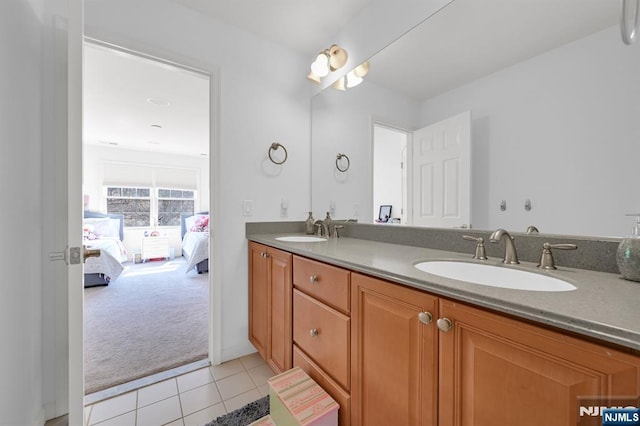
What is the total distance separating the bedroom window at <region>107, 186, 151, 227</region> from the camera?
18.1 feet

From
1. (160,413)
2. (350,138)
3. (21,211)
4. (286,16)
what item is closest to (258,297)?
(160,413)

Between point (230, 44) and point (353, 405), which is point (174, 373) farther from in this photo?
point (230, 44)

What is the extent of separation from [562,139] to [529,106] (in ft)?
0.58

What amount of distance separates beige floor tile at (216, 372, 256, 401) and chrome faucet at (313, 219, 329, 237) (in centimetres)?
112

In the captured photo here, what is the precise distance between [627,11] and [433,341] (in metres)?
1.16

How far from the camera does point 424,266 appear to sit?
1.05 metres

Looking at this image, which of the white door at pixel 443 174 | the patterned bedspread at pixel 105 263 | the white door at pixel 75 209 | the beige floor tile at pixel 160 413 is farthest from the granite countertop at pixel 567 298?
the patterned bedspread at pixel 105 263

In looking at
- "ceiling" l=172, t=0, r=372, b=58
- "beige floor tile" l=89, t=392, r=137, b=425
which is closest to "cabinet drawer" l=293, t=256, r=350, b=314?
"beige floor tile" l=89, t=392, r=137, b=425

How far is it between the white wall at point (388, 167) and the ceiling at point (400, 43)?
27 centimetres

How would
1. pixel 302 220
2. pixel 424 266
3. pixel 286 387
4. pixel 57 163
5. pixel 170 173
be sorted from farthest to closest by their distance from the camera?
1. pixel 170 173
2. pixel 302 220
3. pixel 57 163
4. pixel 286 387
5. pixel 424 266

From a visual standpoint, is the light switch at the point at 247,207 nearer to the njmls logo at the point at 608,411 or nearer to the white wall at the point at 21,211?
the white wall at the point at 21,211

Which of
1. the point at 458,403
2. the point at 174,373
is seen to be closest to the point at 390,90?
the point at 458,403

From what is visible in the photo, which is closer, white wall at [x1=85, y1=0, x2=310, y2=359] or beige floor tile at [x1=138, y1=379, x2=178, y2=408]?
beige floor tile at [x1=138, y1=379, x2=178, y2=408]

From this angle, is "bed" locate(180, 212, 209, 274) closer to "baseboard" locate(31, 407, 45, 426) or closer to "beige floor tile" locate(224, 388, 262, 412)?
"baseboard" locate(31, 407, 45, 426)
